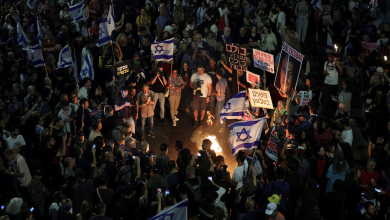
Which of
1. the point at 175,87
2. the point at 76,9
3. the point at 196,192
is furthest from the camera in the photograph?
the point at 76,9

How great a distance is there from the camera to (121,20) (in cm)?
1845

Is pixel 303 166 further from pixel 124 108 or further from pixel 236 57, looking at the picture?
pixel 124 108

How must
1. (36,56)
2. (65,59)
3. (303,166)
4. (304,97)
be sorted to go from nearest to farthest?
(303,166), (304,97), (65,59), (36,56)

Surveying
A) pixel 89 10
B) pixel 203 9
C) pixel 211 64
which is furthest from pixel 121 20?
pixel 211 64

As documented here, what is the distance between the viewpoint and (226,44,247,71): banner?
14.5 metres

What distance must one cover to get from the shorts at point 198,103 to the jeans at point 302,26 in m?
5.65

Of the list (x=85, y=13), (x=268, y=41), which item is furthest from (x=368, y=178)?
(x=85, y=13)

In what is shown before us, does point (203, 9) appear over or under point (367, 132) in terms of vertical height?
over

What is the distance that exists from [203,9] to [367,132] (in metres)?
7.82

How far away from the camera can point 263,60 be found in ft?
46.2

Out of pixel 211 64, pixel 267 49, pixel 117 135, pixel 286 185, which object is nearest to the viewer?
pixel 286 185

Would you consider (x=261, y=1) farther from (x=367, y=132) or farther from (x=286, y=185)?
(x=286, y=185)

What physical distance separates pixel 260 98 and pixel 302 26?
21.2ft

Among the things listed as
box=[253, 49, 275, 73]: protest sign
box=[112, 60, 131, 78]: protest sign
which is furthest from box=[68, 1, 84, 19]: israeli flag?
box=[253, 49, 275, 73]: protest sign
